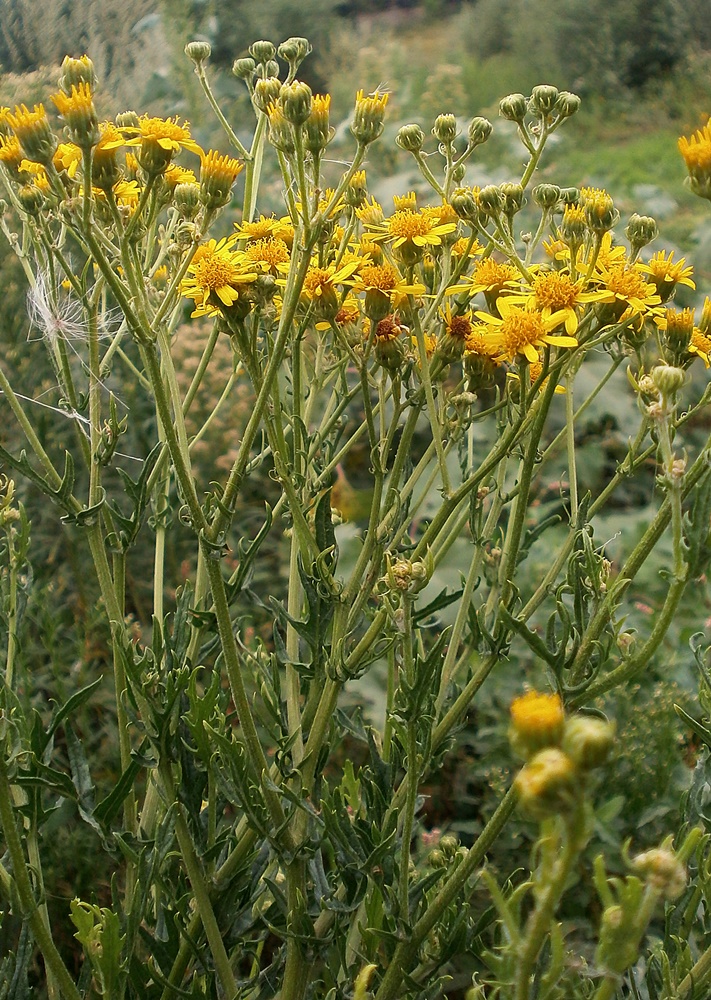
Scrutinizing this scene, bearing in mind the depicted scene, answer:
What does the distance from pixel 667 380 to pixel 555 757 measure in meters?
0.60

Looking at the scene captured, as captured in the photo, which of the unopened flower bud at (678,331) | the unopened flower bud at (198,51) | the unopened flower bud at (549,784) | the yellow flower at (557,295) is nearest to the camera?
the unopened flower bud at (549,784)

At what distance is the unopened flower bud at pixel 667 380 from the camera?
1.15 metres

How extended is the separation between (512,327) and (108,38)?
222 inches

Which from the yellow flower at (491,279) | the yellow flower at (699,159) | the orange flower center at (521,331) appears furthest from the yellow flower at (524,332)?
the yellow flower at (699,159)

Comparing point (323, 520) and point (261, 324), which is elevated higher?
point (261, 324)

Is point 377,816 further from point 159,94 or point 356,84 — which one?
point 356,84

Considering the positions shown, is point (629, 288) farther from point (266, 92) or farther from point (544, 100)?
point (266, 92)

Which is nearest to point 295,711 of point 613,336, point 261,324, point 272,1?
point 261,324

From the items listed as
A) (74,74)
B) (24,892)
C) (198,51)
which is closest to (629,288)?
(74,74)

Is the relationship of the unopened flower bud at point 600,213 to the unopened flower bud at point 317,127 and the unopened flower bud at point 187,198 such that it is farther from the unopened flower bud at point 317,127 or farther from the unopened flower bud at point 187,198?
the unopened flower bud at point 187,198

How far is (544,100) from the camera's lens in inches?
57.3

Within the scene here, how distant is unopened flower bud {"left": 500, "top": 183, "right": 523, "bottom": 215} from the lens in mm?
1390

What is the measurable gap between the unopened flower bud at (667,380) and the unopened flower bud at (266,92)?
0.70 meters

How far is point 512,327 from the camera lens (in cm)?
127
